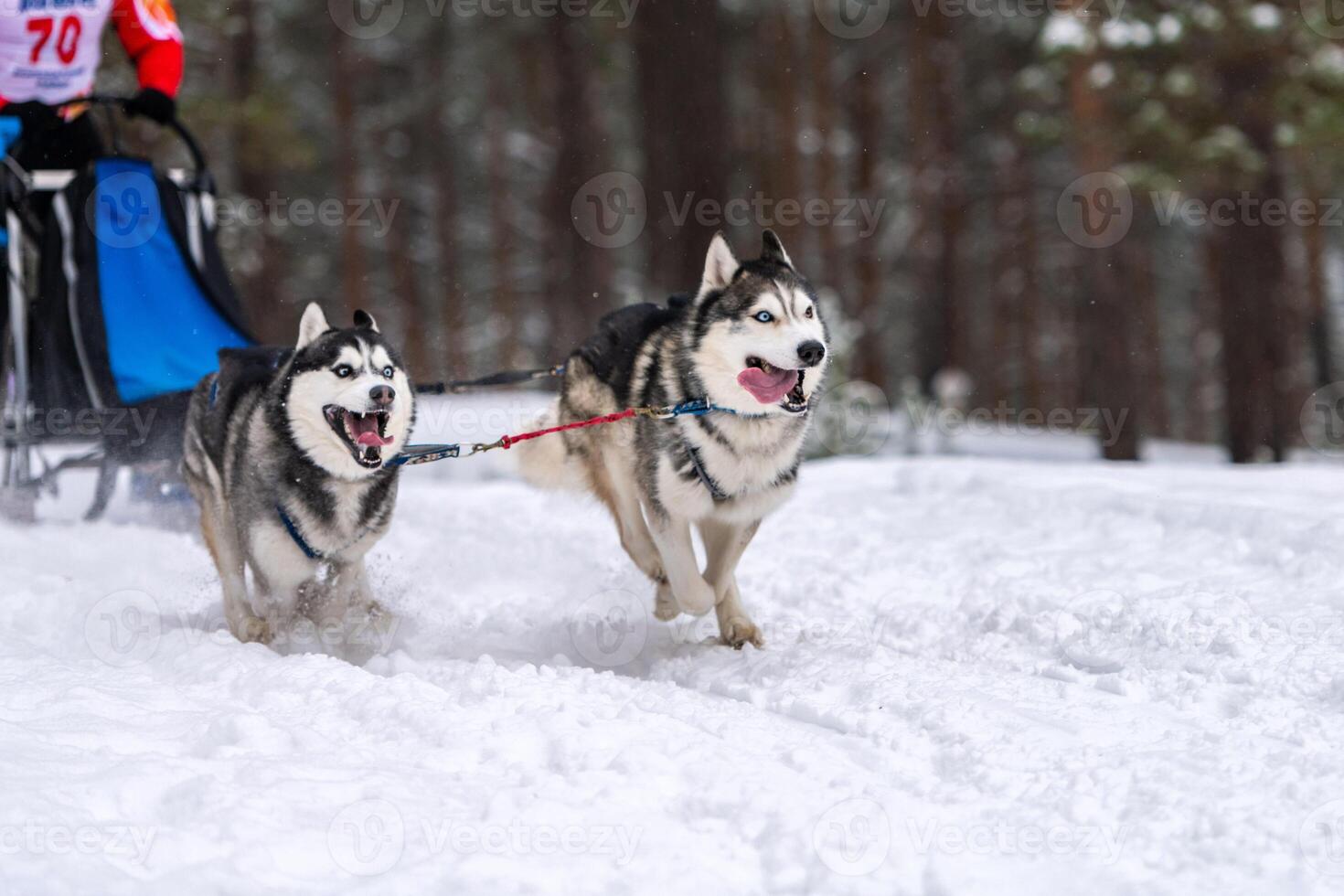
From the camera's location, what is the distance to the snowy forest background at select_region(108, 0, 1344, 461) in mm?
10516

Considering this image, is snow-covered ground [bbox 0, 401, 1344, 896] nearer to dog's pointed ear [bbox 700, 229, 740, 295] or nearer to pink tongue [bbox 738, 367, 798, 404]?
pink tongue [bbox 738, 367, 798, 404]

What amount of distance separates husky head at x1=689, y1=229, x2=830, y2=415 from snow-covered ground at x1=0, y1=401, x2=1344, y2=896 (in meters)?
0.89

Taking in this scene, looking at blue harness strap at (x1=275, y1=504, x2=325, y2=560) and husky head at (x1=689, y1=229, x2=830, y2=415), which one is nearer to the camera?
husky head at (x1=689, y1=229, x2=830, y2=415)

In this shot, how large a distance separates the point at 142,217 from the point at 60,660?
90.7 inches

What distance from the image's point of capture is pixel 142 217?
5.06 metres

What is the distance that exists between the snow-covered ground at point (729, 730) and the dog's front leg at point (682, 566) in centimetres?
19

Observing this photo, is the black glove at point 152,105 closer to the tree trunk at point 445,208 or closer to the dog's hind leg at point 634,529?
the dog's hind leg at point 634,529

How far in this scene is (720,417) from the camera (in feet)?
12.9

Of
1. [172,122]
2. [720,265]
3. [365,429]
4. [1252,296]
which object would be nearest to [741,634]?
[720,265]

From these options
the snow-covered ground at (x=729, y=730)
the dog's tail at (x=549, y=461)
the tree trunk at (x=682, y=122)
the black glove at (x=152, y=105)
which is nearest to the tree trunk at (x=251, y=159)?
the tree trunk at (x=682, y=122)

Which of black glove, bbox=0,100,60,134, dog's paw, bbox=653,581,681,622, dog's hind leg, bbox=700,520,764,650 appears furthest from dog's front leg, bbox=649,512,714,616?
black glove, bbox=0,100,60,134

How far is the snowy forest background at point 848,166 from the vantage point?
10.5m

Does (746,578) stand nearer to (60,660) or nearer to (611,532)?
(611,532)

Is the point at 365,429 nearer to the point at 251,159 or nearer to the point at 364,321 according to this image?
the point at 364,321
